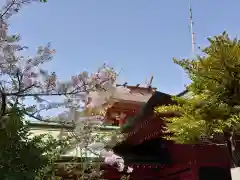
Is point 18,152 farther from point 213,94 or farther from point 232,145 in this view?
point 232,145

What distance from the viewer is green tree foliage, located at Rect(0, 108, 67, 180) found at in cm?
321

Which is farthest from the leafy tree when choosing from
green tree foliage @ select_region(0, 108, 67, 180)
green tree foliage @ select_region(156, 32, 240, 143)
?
green tree foliage @ select_region(0, 108, 67, 180)

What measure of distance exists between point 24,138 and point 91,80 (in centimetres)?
98

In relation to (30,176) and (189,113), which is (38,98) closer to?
(30,176)

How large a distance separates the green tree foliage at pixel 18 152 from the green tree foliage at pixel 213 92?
9.41 feet

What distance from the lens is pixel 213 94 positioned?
18.4 feet

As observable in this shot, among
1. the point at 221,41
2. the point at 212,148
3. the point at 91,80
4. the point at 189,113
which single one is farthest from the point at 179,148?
the point at 91,80

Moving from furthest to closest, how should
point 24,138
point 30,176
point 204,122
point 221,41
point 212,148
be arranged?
point 212,148, point 204,122, point 221,41, point 24,138, point 30,176

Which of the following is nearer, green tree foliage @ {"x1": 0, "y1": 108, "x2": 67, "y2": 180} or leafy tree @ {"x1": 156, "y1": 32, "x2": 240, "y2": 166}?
green tree foliage @ {"x1": 0, "y1": 108, "x2": 67, "y2": 180}

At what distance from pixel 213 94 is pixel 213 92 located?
0.04 meters

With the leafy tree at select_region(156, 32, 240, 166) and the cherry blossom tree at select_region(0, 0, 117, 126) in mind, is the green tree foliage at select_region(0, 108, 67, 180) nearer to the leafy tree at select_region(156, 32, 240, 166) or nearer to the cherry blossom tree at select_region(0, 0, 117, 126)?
the cherry blossom tree at select_region(0, 0, 117, 126)

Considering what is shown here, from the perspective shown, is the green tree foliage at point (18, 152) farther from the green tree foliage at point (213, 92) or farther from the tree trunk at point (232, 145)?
the tree trunk at point (232, 145)

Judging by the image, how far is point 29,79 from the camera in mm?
3910

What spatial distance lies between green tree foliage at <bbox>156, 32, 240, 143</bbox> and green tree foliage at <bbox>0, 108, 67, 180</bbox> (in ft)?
9.41
